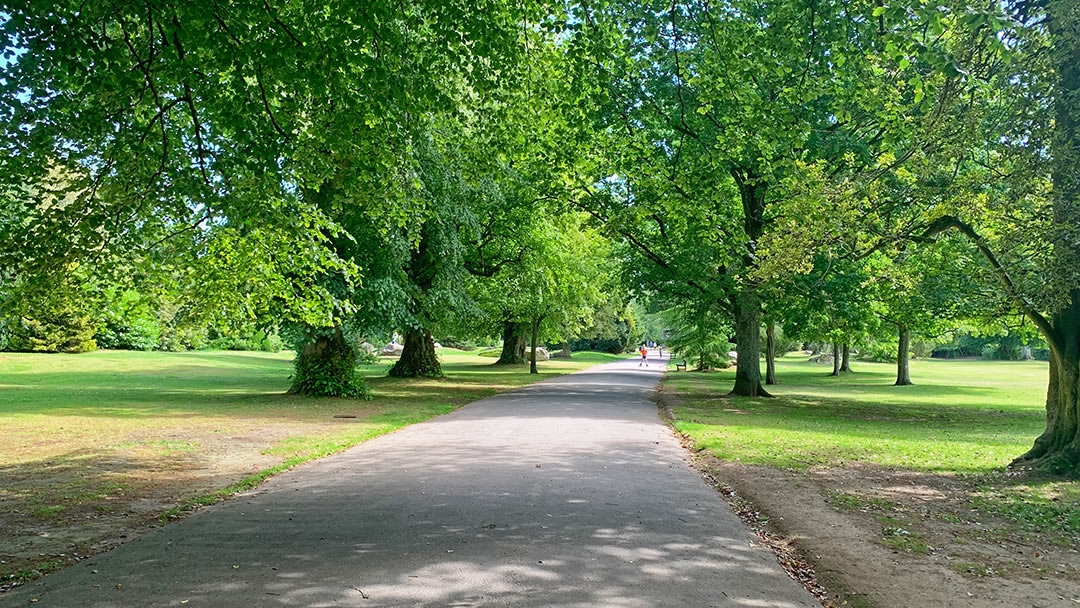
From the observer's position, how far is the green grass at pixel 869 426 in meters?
11.4

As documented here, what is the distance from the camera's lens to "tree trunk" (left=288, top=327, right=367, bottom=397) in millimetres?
20812

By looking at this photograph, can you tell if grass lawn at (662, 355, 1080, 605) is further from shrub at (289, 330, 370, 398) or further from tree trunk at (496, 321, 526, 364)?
tree trunk at (496, 321, 526, 364)

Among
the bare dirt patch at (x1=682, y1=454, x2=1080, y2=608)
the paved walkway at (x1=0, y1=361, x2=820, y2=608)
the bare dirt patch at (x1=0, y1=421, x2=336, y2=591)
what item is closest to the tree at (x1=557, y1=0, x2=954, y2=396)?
the bare dirt patch at (x1=682, y1=454, x2=1080, y2=608)

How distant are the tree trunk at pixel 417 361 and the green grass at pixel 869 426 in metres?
11.3

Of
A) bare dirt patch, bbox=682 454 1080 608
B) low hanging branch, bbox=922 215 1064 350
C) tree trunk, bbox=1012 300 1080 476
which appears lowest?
bare dirt patch, bbox=682 454 1080 608

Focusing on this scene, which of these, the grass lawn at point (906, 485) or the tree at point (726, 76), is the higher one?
the tree at point (726, 76)

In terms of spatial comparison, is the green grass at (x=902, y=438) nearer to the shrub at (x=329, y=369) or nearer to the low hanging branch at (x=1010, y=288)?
the low hanging branch at (x=1010, y=288)

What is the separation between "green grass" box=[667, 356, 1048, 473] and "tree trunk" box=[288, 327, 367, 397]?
9.65 metres

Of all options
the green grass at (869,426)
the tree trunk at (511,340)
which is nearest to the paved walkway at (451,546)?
the green grass at (869,426)

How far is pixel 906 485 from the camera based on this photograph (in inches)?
360

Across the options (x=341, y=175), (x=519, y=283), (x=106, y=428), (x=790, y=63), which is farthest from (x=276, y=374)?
(x=790, y=63)

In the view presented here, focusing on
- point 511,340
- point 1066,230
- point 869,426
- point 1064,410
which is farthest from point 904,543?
point 511,340

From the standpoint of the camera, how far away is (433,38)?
410 inches

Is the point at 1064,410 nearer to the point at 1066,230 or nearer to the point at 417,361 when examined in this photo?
the point at 1066,230
